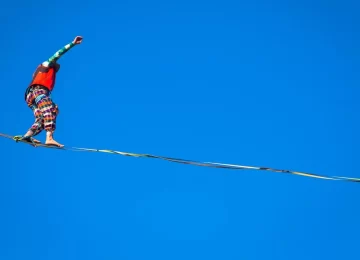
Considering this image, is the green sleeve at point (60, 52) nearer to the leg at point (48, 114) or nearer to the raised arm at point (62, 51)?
the raised arm at point (62, 51)

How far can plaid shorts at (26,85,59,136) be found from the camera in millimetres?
11773

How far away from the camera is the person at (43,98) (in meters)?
11.8

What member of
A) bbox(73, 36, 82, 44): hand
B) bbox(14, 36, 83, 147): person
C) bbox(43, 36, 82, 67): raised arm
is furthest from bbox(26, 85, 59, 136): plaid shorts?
bbox(73, 36, 82, 44): hand

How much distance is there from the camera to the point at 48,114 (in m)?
11.8

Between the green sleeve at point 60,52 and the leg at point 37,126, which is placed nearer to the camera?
the green sleeve at point 60,52

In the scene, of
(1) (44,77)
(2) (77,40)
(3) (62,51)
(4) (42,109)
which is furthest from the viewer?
(1) (44,77)

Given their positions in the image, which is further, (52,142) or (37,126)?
(37,126)

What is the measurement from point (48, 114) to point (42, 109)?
0.62ft

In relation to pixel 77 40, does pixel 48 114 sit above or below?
below

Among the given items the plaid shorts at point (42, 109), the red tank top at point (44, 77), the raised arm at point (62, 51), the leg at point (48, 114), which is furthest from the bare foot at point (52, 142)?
the raised arm at point (62, 51)

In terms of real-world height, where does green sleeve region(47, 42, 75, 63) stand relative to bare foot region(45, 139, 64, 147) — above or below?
above

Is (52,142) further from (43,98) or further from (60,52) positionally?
(60,52)

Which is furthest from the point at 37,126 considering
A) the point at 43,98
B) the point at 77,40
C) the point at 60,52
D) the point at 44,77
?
the point at 77,40

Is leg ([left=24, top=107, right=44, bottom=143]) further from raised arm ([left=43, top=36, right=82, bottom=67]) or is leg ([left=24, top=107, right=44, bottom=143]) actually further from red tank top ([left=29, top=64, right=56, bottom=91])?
raised arm ([left=43, top=36, right=82, bottom=67])
